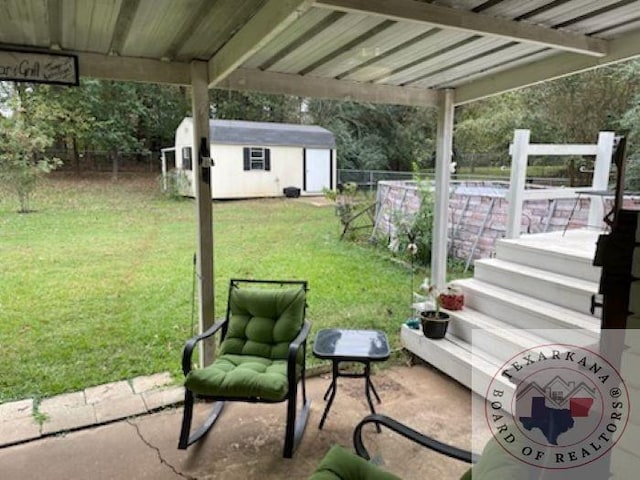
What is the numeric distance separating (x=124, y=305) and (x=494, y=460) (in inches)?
162

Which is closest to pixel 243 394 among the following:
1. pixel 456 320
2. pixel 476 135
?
pixel 456 320

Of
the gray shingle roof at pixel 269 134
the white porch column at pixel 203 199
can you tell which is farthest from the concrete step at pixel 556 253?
the gray shingle roof at pixel 269 134

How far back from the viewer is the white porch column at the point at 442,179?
358 cm

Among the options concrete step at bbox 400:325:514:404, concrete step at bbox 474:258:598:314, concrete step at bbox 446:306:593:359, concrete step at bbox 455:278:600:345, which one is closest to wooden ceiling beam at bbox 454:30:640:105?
concrete step at bbox 474:258:598:314

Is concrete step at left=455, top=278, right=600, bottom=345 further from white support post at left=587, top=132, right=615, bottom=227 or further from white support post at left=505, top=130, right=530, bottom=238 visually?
white support post at left=587, top=132, right=615, bottom=227

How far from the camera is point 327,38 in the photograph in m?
2.31

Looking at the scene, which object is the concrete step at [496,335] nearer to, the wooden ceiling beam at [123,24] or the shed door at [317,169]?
the wooden ceiling beam at [123,24]

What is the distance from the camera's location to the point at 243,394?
2.25 m

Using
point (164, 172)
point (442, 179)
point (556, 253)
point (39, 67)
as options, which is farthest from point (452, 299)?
point (164, 172)

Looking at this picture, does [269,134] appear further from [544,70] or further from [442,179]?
[544,70]

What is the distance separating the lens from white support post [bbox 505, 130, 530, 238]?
406 centimetres

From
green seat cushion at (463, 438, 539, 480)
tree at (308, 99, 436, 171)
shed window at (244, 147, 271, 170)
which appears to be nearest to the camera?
green seat cushion at (463, 438, 539, 480)

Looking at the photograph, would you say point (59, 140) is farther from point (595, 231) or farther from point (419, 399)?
point (595, 231)

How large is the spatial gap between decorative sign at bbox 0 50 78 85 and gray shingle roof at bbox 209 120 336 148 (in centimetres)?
539
